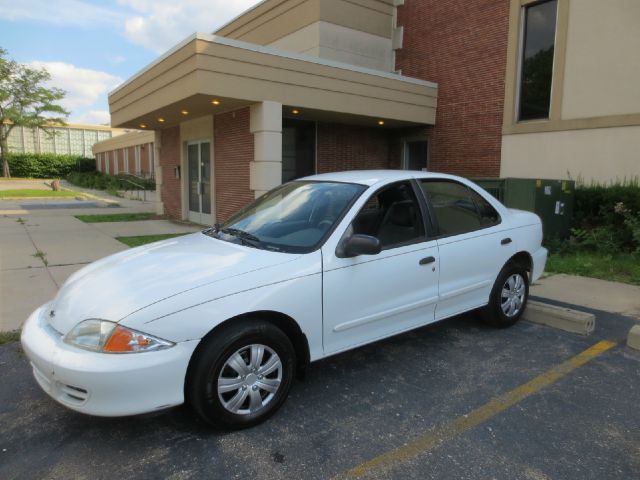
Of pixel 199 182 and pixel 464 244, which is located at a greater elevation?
pixel 199 182

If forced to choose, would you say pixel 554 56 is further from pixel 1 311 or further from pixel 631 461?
pixel 1 311

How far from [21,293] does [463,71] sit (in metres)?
11.0

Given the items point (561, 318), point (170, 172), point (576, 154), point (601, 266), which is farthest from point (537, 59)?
point (170, 172)

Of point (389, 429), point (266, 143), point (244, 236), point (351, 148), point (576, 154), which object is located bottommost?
point (389, 429)

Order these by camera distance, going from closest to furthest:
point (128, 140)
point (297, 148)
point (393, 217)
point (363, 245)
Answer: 1. point (363, 245)
2. point (393, 217)
3. point (297, 148)
4. point (128, 140)

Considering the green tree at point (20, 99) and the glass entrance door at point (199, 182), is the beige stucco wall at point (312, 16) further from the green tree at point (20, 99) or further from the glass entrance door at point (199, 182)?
the green tree at point (20, 99)

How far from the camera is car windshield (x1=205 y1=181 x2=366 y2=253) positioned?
347 centimetres

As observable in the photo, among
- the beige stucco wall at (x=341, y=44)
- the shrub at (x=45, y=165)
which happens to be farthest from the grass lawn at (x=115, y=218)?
the shrub at (x=45, y=165)

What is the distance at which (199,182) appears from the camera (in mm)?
13688

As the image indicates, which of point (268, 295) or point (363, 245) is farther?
point (363, 245)

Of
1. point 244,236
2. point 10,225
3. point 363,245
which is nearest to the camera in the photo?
point 363,245

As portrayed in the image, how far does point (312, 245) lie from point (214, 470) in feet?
4.95

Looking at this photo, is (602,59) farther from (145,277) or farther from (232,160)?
(145,277)

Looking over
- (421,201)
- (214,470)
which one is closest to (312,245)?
(421,201)
